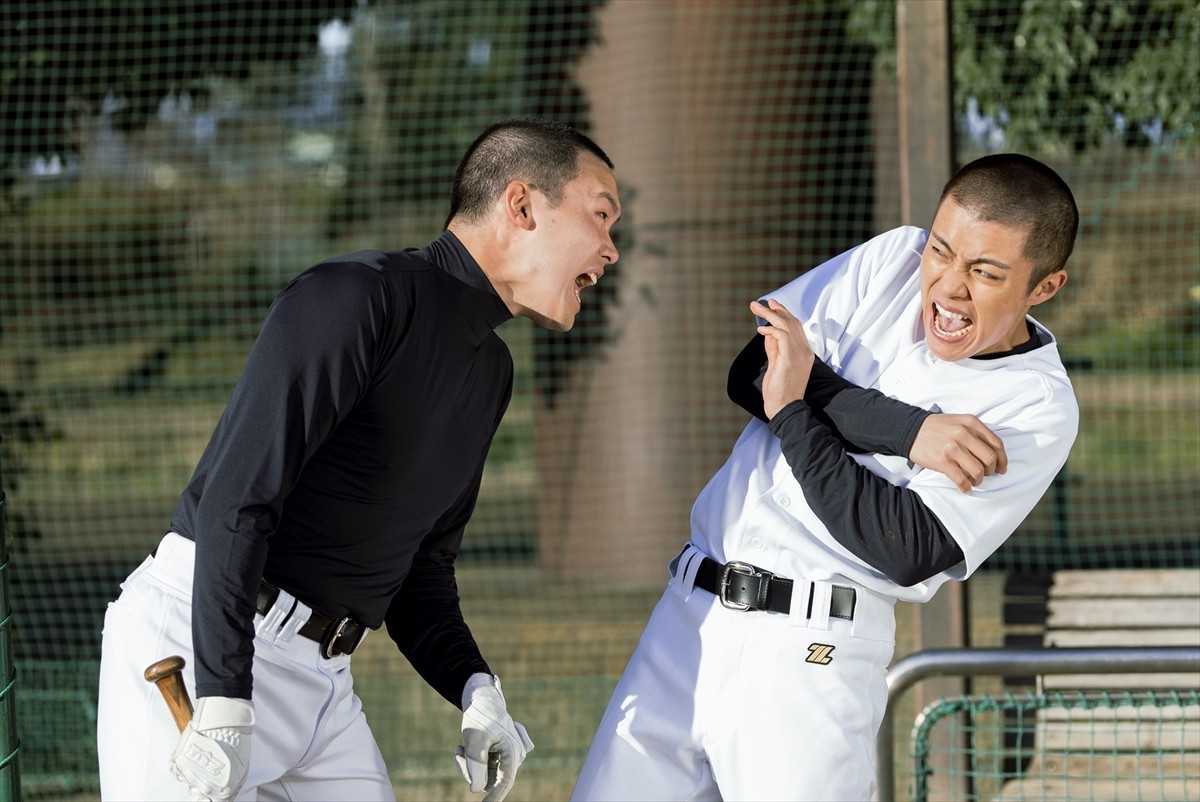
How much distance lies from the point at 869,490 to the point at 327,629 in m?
0.93

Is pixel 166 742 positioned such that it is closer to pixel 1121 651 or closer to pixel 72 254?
pixel 1121 651

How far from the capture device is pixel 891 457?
2594 mm

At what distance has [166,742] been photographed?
2.29 metres

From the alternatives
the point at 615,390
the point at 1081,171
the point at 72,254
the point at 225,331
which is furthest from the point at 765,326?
the point at 72,254

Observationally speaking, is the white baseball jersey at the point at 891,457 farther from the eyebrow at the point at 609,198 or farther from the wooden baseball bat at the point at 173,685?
the wooden baseball bat at the point at 173,685

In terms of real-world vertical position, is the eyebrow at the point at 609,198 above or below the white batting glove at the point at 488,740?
above

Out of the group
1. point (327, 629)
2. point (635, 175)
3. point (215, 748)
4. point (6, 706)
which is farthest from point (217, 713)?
point (635, 175)

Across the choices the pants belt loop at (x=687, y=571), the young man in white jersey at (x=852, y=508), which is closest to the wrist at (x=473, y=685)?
the young man in white jersey at (x=852, y=508)

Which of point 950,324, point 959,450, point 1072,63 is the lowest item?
point 959,450

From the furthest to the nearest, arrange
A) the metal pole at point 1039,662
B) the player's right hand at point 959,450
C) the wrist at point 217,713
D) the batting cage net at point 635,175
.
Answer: the batting cage net at point 635,175
the metal pole at point 1039,662
the player's right hand at point 959,450
the wrist at point 217,713

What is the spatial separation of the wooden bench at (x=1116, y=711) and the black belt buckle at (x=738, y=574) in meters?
1.75

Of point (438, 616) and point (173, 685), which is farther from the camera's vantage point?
point (438, 616)

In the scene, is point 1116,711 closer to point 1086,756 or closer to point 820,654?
point 1086,756

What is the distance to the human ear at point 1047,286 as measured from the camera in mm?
2607
